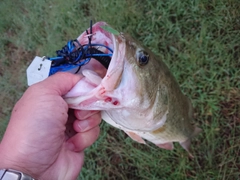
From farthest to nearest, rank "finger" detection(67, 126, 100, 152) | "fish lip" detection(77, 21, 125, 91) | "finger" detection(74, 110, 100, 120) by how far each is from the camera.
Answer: "finger" detection(67, 126, 100, 152) → "finger" detection(74, 110, 100, 120) → "fish lip" detection(77, 21, 125, 91)

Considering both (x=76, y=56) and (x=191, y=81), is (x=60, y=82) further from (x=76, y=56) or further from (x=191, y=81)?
(x=191, y=81)

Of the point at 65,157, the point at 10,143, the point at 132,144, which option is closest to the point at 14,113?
the point at 10,143

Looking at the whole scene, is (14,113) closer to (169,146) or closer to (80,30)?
(169,146)

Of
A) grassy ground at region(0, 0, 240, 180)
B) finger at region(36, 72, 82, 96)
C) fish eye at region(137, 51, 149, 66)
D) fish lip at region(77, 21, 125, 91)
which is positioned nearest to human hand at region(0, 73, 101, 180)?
finger at region(36, 72, 82, 96)

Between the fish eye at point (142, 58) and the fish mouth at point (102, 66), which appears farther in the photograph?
the fish eye at point (142, 58)

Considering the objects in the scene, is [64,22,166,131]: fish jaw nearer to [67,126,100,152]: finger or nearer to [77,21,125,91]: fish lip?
[77,21,125,91]: fish lip

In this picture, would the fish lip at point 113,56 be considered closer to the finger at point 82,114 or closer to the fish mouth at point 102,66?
the fish mouth at point 102,66

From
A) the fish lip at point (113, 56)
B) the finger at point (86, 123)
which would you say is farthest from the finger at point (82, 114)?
the fish lip at point (113, 56)
